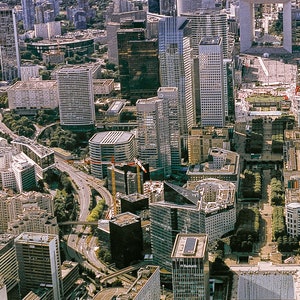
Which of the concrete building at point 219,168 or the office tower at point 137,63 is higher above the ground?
the office tower at point 137,63

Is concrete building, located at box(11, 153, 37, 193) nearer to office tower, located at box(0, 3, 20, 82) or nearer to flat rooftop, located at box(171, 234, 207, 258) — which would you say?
flat rooftop, located at box(171, 234, 207, 258)

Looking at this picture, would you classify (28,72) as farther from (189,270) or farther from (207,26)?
(189,270)

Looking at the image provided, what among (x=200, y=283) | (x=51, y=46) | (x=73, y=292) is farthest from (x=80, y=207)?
(x=51, y=46)

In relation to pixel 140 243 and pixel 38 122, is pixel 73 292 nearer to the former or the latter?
pixel 140 243

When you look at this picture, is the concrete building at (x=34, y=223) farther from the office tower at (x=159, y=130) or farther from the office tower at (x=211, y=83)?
the office tower at (x=211, y=83)

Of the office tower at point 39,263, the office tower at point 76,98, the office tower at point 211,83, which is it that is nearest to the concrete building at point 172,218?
the office tower at point 39,263

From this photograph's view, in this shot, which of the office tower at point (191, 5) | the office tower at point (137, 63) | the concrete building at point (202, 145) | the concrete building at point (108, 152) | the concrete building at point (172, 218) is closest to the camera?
the concrete building at point (172, 218)

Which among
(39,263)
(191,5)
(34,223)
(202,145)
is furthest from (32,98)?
(39,263)
